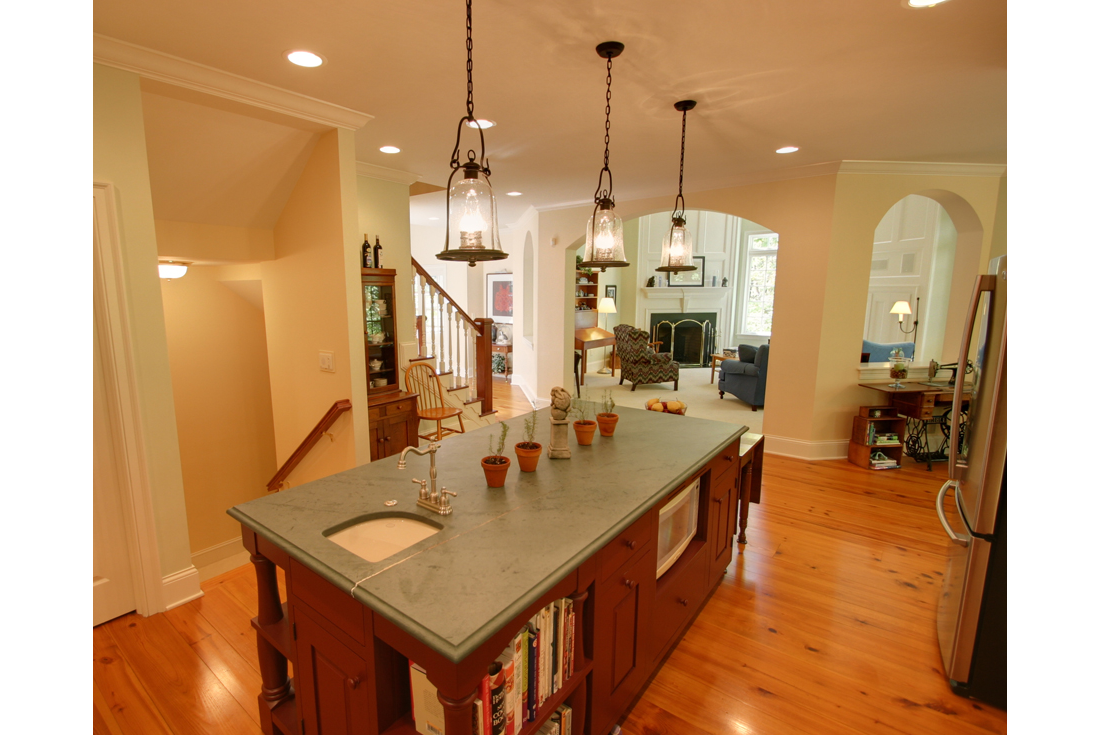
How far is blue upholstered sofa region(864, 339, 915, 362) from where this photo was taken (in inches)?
238

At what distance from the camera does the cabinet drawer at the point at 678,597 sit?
194cm

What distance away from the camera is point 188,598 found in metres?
2.51

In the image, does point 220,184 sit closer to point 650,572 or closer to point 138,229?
point 138,229

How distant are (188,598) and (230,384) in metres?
2.24

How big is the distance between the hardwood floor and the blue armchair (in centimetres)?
333

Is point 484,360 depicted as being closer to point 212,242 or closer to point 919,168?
point 212,242

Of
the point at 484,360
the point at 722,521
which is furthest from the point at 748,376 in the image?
the point at 722,521

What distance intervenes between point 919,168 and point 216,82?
17.3 feet

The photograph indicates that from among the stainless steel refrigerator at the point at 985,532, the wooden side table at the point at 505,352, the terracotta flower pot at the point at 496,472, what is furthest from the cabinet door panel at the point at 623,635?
the wooden side table at the point at 505,352

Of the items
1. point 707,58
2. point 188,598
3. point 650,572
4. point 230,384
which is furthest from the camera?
point 230,384

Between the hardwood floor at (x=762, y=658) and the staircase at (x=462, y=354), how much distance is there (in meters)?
2.79

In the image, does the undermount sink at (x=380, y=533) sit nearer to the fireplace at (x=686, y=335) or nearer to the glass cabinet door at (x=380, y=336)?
the glass cabinet door at (x=380, y=336)

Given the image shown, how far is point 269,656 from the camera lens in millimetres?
1663
